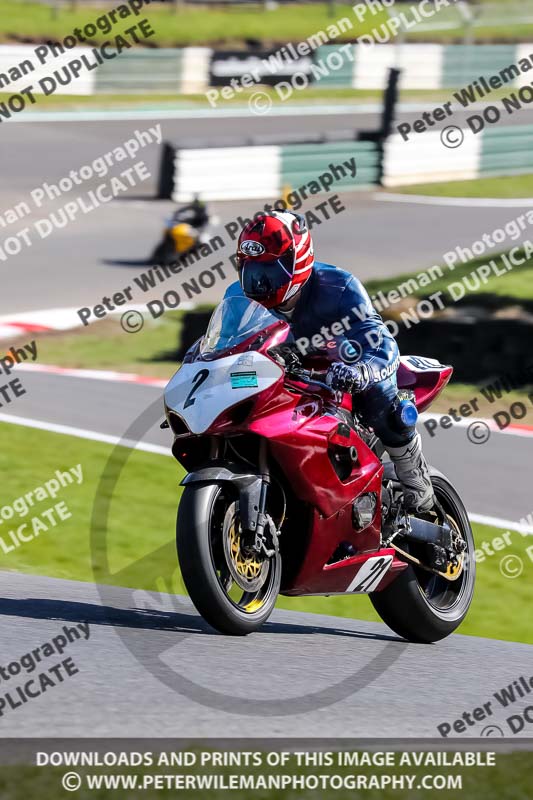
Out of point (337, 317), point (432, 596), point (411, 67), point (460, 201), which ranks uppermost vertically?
point (337, 317)

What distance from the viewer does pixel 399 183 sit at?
27.1 m

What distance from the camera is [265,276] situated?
549 cm

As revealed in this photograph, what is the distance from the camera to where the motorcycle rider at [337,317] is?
5465 mm

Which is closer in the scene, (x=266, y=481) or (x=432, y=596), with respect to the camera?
(x=266, y=481)

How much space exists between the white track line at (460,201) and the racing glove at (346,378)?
20.4m

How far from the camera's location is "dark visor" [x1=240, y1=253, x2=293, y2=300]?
5473 mm

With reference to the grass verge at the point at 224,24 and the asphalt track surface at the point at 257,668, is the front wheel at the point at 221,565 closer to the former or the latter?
the asphalt track surface at the point at 257,668

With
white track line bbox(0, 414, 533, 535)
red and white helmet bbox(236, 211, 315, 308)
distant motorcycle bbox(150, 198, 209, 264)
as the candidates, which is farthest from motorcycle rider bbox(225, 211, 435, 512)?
distant motorcycle bbox(150, 198, 209, 264)

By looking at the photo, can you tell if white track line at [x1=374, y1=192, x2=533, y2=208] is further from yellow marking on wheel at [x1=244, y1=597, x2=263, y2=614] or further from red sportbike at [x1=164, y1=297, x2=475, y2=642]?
yellow marking on wheel at [x1=244, y1=597, x2=263, y2=614]

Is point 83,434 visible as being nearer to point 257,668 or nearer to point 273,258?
point 273,258

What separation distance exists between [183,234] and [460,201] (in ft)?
27.5

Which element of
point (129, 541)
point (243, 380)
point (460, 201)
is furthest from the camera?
point (460, 201)

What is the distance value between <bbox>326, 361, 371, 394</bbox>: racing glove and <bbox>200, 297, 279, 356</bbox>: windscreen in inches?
12.6

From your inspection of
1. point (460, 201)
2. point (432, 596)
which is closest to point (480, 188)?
point (460, 201)
